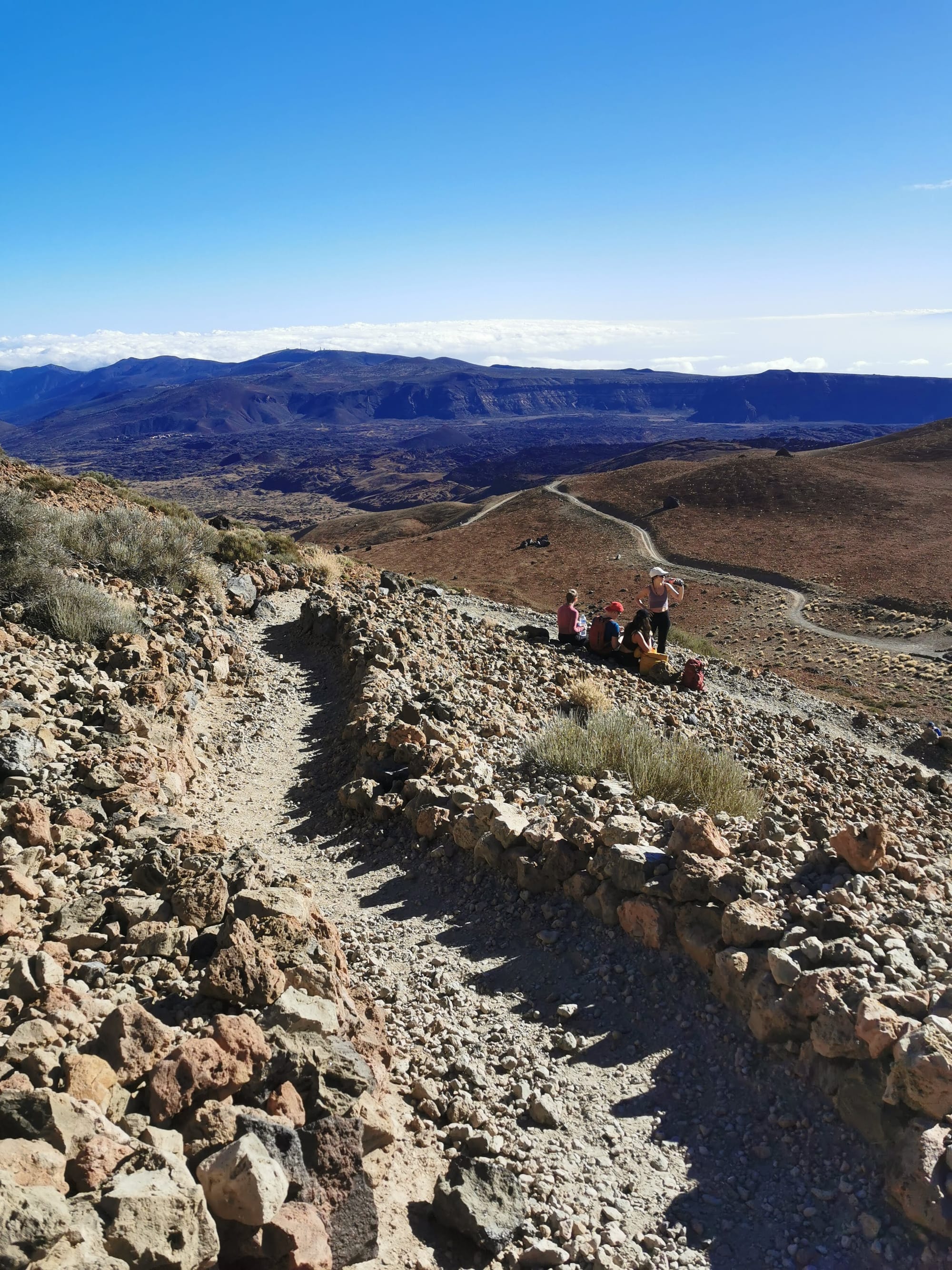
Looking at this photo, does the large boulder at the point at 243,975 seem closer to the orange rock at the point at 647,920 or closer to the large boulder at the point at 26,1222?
the large boulder at the point at 26,1222

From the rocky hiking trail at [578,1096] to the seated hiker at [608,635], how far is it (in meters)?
7.44

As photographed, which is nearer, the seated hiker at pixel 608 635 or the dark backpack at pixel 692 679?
the dark backpack at pixel 692 679

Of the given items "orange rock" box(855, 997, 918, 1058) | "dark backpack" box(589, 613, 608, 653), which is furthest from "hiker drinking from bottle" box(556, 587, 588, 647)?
"orange rock" box(855, 997, 918, 1058)

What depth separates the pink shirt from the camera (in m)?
13.2

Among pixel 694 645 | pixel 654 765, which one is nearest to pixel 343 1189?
pixel 654 765

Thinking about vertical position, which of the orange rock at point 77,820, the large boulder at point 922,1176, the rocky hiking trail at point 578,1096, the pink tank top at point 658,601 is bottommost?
the rocky hiking trail at point 578,1096

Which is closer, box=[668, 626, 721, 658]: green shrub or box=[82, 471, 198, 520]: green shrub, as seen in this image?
box=[668, 626, 721, 658]: green shrub

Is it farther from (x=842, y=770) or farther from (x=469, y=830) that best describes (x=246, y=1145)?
(x=842, y=770)

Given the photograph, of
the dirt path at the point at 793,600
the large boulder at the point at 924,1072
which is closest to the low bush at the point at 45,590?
the large boulder at the point at 924,1072

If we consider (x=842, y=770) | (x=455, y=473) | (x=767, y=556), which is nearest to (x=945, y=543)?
(x=767, y=556)

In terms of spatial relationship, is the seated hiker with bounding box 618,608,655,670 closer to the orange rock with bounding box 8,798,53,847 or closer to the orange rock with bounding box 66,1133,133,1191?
the orange rock with bounding box 8,798,53,847

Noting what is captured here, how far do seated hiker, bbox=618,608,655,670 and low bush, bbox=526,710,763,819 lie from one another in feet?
15.8

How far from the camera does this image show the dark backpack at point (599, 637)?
1274 cm

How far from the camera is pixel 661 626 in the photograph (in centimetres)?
1286
